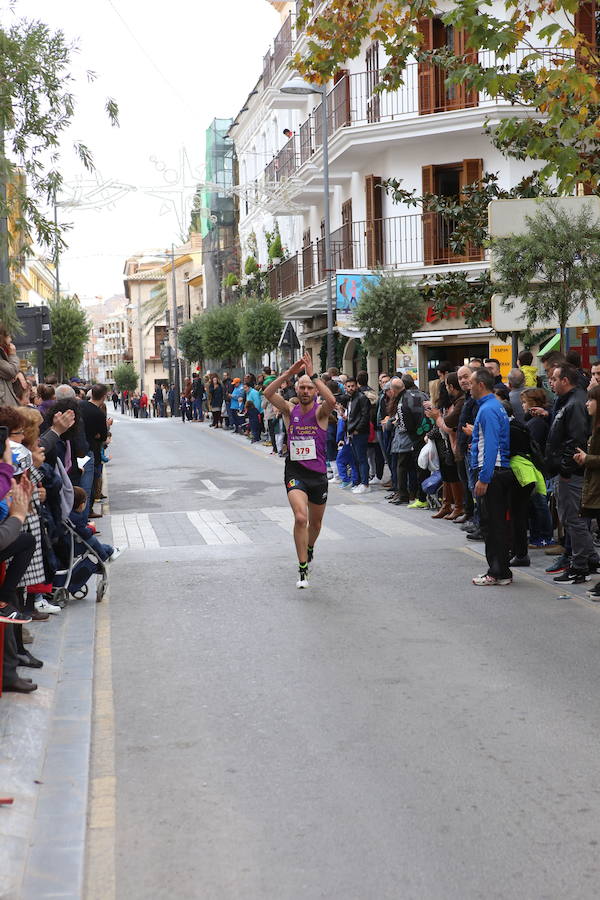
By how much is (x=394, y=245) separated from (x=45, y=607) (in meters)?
21.8

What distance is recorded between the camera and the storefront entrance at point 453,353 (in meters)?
29.2

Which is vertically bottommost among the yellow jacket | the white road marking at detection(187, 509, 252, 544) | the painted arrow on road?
the painted arrow on road

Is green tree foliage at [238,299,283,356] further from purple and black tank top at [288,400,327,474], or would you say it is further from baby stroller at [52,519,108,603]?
baby stroller at [52,519,108,603]

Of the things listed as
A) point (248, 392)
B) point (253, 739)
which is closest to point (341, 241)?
point (248, 392)

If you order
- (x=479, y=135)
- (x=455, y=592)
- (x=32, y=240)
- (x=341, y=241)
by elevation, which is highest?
(x=479, y=135)

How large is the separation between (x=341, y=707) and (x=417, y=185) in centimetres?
2468

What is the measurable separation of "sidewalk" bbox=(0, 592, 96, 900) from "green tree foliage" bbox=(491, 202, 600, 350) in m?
8.86

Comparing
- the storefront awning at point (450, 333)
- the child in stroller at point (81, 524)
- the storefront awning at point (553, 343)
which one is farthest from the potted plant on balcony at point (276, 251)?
the child in stroller at point (81, 524)

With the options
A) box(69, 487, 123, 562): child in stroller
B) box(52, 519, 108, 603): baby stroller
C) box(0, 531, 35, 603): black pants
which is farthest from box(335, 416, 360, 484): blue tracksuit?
box(0, 531, 35, 603): black pants

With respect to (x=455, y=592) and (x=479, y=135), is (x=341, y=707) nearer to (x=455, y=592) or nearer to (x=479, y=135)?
(x=455, y=592)

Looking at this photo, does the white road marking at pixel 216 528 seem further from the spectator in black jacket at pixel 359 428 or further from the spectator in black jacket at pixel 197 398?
the spectator in black jacket at pixel 197 398

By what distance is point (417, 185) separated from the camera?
2945 cm

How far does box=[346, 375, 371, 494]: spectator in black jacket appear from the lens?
18.3 metres

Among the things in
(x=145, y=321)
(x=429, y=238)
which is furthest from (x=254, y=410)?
(x=145, y=321)
